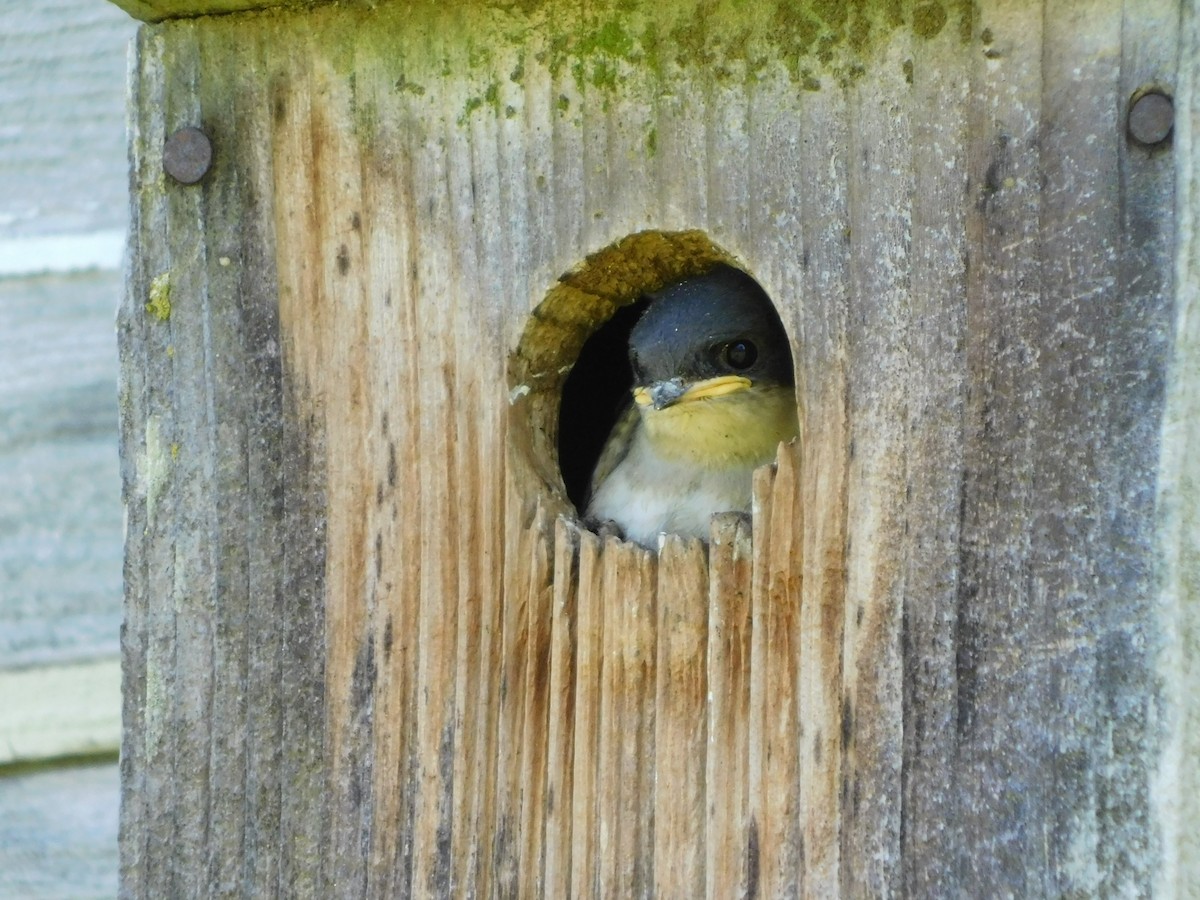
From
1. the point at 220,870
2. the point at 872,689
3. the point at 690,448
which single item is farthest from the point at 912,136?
the point at 220,870

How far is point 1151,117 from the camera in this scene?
1.45 meters

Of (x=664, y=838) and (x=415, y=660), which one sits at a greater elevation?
(x=415, y=660)

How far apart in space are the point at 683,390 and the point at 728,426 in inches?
5.4

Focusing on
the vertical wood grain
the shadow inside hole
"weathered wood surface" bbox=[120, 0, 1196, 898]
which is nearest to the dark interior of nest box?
"weathered wood surface" bbox=[120, 0, 1196, 898]

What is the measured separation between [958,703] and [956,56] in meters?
0.60

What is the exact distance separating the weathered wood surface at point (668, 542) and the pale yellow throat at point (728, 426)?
43 centimetres

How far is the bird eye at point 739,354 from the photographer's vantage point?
2.33 meters

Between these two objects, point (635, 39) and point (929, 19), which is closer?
point (929, 19)

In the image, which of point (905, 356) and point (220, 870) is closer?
point (905, 356)

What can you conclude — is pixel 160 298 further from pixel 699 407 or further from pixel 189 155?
pixel 699 407

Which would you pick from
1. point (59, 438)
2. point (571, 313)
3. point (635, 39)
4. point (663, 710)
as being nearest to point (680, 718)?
point (663, 710)

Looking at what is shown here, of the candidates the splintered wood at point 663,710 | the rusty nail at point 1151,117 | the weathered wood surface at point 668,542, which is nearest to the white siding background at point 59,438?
the weathered wood surface at point 668,542

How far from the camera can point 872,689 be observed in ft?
5.09

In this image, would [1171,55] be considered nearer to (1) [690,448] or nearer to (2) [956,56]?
(2) [956,56]
